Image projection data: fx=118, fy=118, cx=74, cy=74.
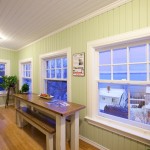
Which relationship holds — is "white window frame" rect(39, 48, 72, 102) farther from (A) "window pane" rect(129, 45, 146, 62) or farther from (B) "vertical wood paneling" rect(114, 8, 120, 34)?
(A) "window pane" rect(129, 45, 146, 62)

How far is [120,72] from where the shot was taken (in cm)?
197

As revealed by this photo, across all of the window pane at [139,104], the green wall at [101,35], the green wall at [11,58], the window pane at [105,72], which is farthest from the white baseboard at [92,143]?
the green wall at [11,58]

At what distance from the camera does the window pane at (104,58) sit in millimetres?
2129

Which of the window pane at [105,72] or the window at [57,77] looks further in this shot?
the window at [57,77]

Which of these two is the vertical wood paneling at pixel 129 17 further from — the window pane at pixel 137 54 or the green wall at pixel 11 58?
the green wall at pixel 11 58

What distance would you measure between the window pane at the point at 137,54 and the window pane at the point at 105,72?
0.43 meters

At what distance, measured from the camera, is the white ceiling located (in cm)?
185

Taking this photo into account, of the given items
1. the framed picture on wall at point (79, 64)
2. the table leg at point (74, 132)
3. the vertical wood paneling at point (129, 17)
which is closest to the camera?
the vertical wood paneling at point (129, 17)

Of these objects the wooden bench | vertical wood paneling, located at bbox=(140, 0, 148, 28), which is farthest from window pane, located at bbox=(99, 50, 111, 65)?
the wooden bench

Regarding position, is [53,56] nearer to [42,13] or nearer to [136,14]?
[42,13]

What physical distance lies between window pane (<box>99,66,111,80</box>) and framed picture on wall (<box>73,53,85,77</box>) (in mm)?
349

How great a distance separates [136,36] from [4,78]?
4.83m

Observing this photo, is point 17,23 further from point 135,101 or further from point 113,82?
point 135,101

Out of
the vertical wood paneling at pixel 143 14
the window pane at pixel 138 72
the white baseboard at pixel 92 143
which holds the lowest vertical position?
the white baseboard at pixel 92 143
